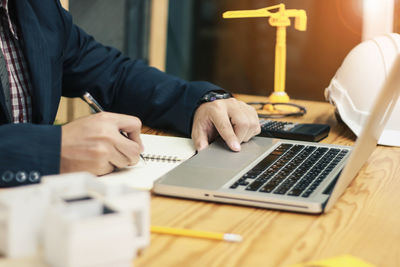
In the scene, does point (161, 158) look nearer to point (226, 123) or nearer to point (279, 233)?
point (226, 123)

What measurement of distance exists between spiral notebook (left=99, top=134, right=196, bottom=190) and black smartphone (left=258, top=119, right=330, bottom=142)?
0.20 metres

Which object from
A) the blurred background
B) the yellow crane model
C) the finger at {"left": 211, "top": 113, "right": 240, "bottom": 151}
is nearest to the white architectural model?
the finger at {"left": 211, "top": 113, "right": 240, "bottom": 151}

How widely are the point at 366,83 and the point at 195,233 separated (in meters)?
0.79

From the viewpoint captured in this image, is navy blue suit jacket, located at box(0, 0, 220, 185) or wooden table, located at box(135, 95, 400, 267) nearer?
wooden table, located at box(135, 95, 400, 267)

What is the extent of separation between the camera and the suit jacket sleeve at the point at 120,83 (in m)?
1.38

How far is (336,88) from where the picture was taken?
148 cm

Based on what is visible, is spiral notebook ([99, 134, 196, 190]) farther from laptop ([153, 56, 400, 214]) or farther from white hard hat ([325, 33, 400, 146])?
white hard hat ([325, 33, 400, 146])

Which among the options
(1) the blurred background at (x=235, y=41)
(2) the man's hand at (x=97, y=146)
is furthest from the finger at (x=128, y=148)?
A: (1) the blurred background at (x=235, y=41)

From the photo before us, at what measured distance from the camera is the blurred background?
8.28ft

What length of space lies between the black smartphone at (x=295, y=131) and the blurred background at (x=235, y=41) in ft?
3.98

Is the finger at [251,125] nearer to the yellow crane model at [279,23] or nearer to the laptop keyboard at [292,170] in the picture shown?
the laptop keyboard at [292,170]

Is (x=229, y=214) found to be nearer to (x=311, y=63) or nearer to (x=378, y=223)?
(x=378, y=223)

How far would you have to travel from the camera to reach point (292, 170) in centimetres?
95

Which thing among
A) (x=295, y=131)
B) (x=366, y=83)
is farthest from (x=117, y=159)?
(x=366, y=83)
